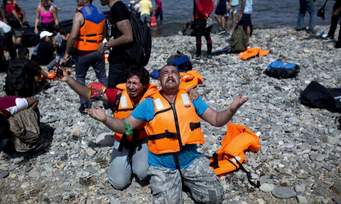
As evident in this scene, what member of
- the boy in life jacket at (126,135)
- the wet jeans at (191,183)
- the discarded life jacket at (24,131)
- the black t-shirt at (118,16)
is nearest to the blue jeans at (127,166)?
the boy in life jacket at (126,135)

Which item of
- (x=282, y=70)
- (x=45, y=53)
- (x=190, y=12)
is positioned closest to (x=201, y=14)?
(x=282, y=70)

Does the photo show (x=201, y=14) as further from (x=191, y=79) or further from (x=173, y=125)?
(x=173, y=125)

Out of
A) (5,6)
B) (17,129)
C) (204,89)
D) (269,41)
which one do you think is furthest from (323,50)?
(5,6)

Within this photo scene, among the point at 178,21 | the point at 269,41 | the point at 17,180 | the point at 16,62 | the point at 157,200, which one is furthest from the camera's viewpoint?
the point at 178,21

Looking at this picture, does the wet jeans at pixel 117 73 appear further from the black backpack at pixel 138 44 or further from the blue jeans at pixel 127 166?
the blue jeans at pixel 127 166

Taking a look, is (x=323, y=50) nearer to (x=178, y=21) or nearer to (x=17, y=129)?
(x=17, y=129)

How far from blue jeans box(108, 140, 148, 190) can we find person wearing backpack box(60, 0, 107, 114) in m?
2.15

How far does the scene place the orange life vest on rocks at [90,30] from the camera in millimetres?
6260

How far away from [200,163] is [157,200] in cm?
71

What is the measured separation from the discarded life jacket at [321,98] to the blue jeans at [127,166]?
3.84 m

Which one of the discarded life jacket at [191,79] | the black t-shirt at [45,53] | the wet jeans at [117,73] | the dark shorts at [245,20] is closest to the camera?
the wet jeans at [117,73]

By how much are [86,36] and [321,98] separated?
464 cm

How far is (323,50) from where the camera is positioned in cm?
1103

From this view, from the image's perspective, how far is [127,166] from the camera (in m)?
5.00
